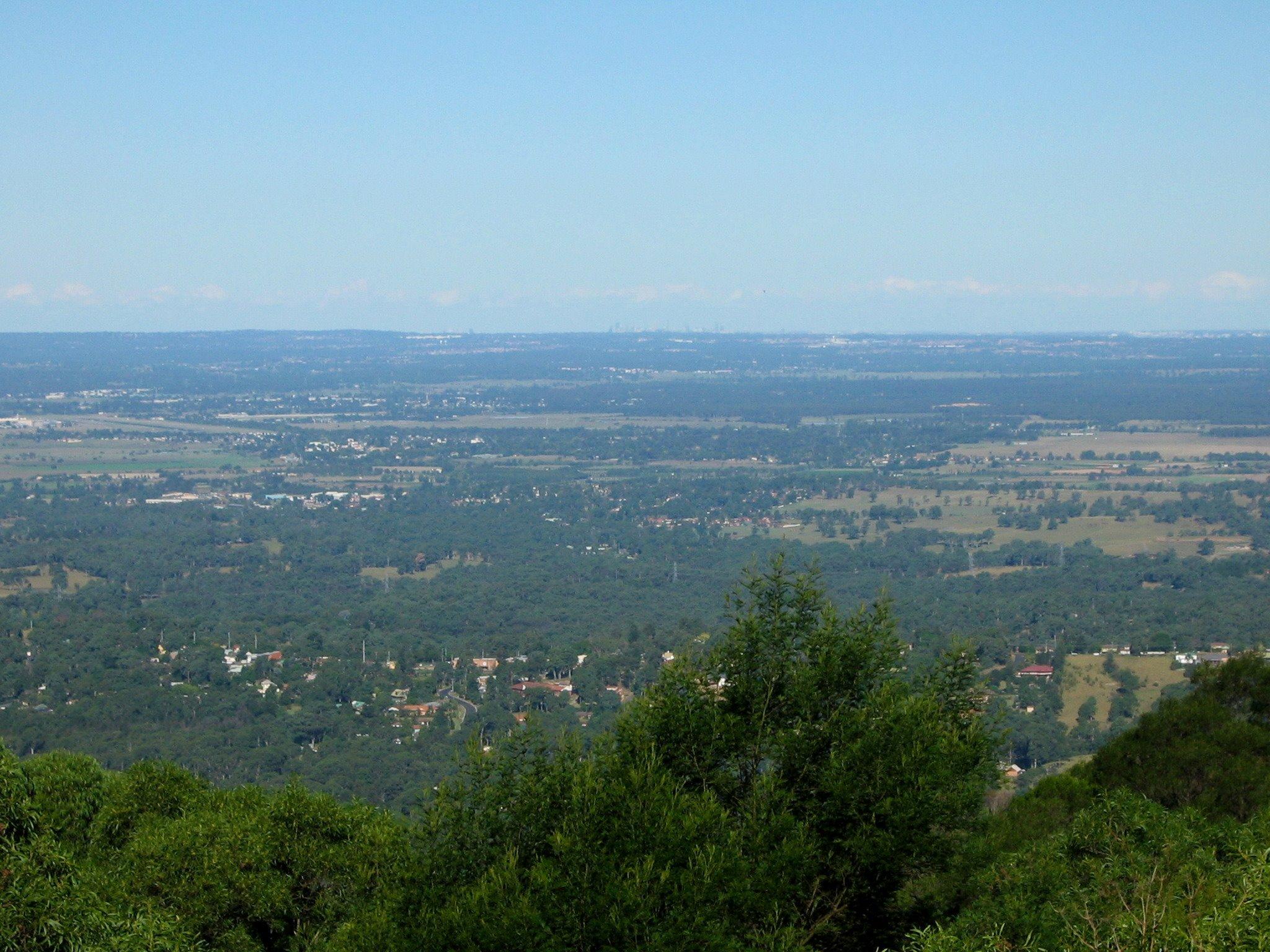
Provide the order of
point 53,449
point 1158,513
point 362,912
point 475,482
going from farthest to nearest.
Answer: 1. point 53,449
2. point 475,482
3. point 1158,513
4. point 362,912

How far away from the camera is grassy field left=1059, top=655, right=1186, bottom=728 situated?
31.9 m

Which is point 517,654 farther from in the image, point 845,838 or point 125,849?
point 845,838

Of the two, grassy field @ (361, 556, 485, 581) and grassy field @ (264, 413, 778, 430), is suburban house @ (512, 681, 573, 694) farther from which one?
grassy field @ (264, 413, 778, 430)

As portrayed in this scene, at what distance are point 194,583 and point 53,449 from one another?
53.6 m

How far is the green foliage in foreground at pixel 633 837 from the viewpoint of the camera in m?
7.04

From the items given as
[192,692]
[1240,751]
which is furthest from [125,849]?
[192,692]

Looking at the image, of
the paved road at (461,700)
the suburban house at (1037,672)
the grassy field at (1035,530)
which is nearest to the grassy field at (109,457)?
the grassy field at (1035,530)

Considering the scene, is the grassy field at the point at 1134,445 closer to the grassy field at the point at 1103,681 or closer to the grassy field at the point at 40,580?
the grassy field at the point at 1103,681

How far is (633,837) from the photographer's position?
7.58m

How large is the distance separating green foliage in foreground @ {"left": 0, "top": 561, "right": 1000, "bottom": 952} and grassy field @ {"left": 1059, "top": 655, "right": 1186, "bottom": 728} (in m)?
22.6

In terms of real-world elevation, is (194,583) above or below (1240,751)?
below

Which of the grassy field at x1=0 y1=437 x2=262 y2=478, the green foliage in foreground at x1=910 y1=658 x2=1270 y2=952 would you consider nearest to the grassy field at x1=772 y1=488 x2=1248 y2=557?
the grassy field at x1=0 y1=437 x2=262 y2=478

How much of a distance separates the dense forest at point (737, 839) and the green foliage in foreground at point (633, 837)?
0.06ft

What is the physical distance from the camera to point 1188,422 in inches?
4520
